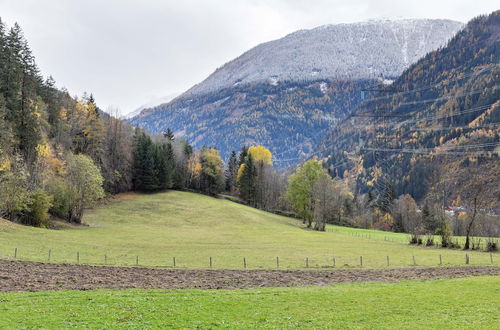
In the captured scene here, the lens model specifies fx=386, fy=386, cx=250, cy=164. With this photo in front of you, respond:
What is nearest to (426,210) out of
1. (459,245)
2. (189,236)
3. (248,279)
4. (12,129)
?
(459,245)

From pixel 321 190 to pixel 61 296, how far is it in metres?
83.9

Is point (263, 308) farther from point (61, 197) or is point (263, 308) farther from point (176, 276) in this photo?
point (61, 197)

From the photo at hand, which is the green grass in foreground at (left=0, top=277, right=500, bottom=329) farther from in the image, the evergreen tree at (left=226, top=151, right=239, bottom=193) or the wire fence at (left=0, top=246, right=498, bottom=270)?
the evergreen tree at (left=226, top=151, right=239, bottom=193)

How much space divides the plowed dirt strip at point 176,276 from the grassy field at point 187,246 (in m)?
4.29

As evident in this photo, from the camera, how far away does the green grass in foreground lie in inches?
755

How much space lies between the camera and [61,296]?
24.6 meters

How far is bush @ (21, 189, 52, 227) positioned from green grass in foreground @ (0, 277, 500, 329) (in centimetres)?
4958

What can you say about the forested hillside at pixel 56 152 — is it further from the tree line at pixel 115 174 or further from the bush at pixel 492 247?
the bush at pixel 492 247

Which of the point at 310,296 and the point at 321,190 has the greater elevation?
the point at 321,190

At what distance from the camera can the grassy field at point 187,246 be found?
4425 cm

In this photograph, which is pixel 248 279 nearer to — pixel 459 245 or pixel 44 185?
pixel 459 245

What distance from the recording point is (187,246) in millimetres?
58625

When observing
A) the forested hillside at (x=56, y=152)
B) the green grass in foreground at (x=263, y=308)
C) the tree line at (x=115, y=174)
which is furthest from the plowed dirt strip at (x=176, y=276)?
the forested hillside at (x=56, y=152)

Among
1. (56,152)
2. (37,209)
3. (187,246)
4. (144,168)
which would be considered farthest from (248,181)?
(187,246)
